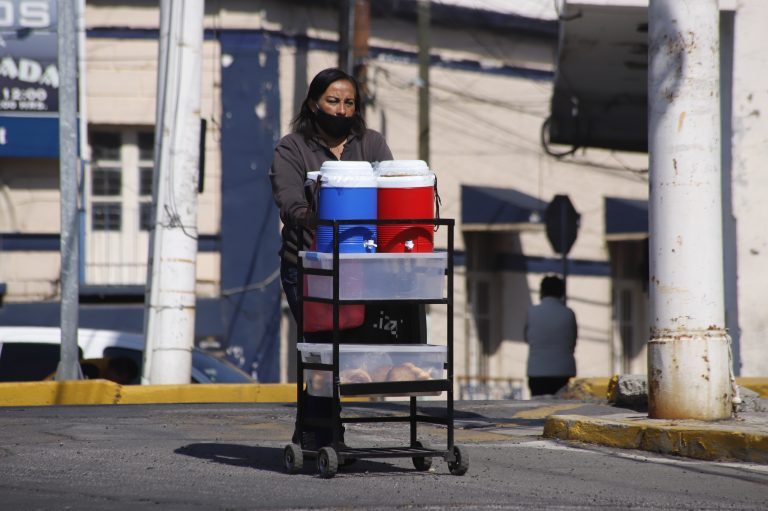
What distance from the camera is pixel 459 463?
5406mm

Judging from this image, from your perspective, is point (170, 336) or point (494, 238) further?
point (494, 238)

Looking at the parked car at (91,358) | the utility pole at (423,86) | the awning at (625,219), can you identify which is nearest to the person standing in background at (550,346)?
the parked car at (91,358)

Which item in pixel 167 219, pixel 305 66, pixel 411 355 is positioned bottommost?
pixel 411 355

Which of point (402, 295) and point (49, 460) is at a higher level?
point (402, 295)

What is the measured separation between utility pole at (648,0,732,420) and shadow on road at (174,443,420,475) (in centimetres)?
160

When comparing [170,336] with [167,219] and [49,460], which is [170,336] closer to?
[167,219]

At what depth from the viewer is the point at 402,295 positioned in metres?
5.23

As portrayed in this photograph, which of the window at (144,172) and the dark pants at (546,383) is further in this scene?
the window at (144,172)

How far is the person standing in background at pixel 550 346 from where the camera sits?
41.2ft

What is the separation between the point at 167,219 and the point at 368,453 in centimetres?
682

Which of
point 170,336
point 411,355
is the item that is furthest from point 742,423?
point 170,336

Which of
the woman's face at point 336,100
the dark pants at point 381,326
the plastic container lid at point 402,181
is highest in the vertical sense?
A: the woman's face at point 336,100

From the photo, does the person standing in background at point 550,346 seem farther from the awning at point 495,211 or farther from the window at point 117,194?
the awning at point 495,211

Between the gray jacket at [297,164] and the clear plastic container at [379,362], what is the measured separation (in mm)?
489
